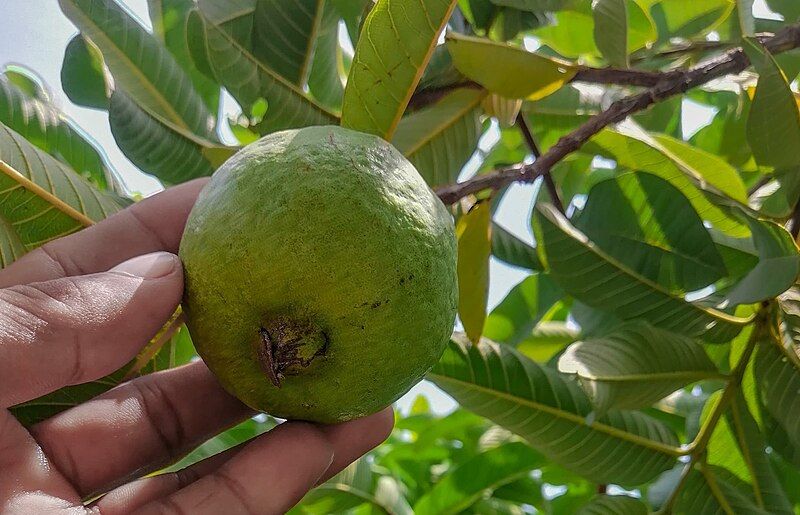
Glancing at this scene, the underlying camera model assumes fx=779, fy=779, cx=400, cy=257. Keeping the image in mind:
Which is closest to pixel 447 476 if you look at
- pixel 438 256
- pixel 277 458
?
pixel 277 458

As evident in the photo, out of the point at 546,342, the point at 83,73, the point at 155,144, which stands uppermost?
the point at 83,73

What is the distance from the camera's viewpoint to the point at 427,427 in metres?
1.97

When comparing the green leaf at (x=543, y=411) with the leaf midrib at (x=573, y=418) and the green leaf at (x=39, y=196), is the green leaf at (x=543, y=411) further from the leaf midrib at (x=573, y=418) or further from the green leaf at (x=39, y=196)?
the green leaf at (x=39, y=196)

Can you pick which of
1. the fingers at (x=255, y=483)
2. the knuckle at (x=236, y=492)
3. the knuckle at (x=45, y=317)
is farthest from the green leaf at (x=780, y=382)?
the knuckle at (x=45, y=317)

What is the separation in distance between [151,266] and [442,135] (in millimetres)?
589

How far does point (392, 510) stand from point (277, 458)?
0.74 meters

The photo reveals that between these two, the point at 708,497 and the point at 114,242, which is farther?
the point at 708,497

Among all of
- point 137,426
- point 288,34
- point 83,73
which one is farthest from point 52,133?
point 137,426

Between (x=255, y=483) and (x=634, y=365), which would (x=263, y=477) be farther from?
(x=634, y=365)

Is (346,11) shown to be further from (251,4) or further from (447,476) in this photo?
(447,476)

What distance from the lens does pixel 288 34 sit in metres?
1.33

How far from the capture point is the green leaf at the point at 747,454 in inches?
50.6

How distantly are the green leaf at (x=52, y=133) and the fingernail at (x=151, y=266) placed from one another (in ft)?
1.43

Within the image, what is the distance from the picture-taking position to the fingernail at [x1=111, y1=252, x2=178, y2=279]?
35.8 inches
